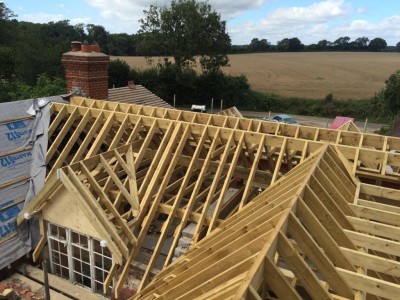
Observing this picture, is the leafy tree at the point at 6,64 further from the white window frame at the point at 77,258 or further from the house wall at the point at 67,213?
the house wall at the point at 67,213

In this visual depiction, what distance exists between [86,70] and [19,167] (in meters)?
4.43

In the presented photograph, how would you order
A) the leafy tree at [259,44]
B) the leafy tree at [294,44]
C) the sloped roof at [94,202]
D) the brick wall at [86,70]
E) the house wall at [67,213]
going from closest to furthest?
1. the sloped roof at [94,202]
2. the house wall at [67,213]
3. the brick wall at [86,70]
4. the leafy tree at [259,44]
5. the leafy tree at [294,44]

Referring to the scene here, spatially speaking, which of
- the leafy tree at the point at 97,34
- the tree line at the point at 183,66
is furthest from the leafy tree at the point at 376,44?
the tree line at the point at 183,66

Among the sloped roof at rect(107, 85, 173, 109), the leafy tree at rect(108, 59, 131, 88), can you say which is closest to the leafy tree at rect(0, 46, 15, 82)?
the leafy tree at rect(108, 59, 131, 88)

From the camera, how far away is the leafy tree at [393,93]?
24531 mm

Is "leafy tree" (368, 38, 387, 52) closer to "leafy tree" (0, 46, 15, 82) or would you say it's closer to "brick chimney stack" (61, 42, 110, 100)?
"leafy tree" (0, 46, 15, 82)

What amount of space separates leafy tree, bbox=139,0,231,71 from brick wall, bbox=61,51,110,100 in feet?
78.2

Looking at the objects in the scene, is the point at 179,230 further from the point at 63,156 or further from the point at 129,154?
the point at 63,156

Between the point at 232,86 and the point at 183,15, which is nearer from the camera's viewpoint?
the point at 183,15

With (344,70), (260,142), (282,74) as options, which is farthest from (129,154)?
(344,70)

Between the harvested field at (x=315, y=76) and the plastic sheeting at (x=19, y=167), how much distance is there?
114 feet

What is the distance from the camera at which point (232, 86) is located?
3600 centimetres

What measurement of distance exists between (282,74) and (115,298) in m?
51.9

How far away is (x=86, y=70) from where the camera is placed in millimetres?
11031
